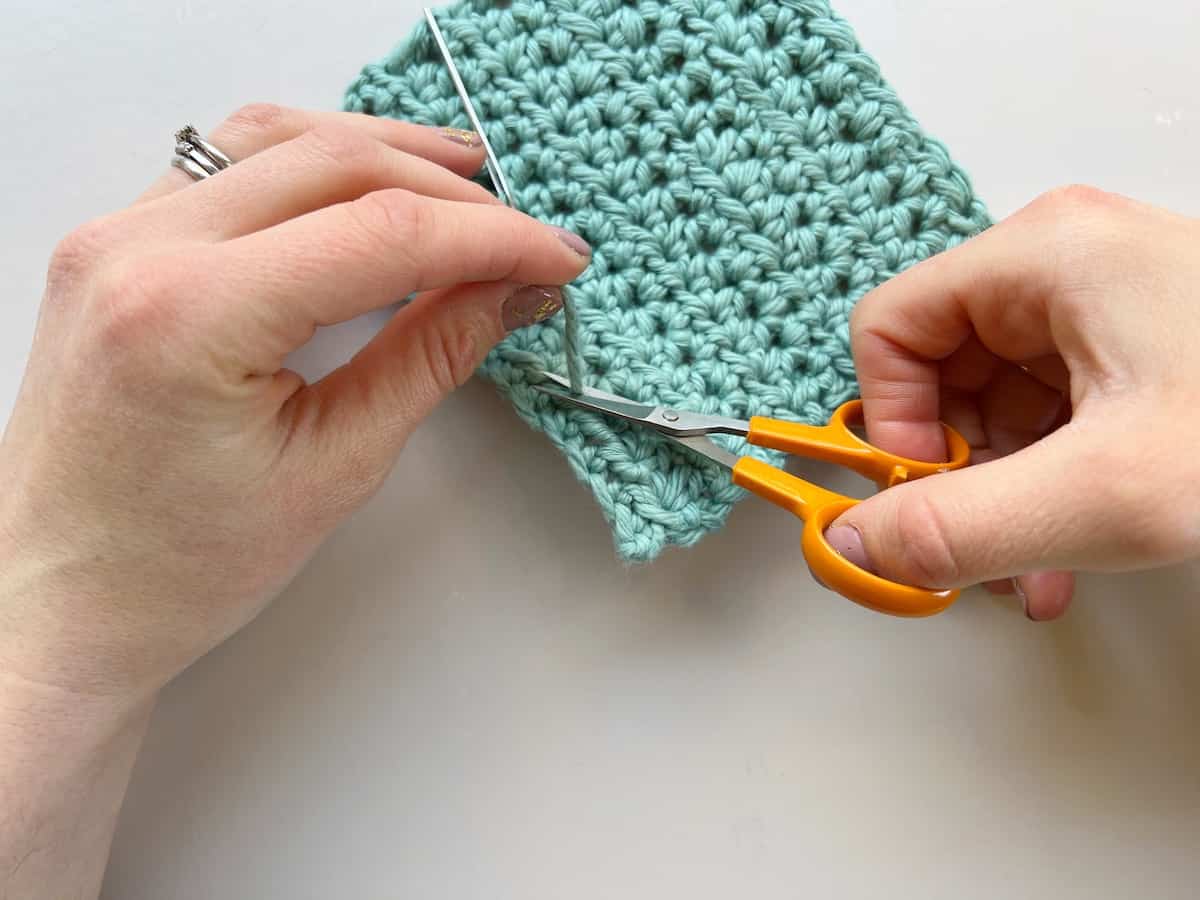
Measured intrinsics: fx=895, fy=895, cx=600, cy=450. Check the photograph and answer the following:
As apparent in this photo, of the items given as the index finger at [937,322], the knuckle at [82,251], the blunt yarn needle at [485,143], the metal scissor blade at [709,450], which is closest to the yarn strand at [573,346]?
the blunt yarn needle at [485,143]

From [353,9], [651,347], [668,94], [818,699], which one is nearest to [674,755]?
[818,699]

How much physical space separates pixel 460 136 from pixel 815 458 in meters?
0.43

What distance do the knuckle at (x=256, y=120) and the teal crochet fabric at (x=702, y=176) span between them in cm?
9

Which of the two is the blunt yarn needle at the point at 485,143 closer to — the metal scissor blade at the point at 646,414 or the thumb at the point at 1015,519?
the metal scissor blade at the point at 646,414

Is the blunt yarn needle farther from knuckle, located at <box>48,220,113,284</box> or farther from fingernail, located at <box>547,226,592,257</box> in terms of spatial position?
knuckle, located at <box>48,220,113,284</box>

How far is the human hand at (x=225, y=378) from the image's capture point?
2.02 ft

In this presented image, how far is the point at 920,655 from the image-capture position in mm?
882

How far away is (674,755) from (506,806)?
0.56ft

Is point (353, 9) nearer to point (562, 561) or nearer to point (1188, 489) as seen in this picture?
point (562, 561)

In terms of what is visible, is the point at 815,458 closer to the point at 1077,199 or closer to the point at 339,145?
the point at 1077,199

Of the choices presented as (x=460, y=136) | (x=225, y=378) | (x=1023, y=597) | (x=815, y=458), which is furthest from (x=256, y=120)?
(x=1023, y=597)

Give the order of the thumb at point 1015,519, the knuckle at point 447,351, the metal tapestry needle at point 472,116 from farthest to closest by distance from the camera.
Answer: the metal tapestry needle at point 472,116, the knuckle at point 447,351, the thumb at point 1015,519

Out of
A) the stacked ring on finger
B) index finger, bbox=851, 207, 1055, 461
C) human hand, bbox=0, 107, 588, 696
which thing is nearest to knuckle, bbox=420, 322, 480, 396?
human hand, bbox=0, 107, 588, 696

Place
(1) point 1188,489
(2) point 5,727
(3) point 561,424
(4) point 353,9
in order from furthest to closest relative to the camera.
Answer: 1. (4) point 353,9
2. (3) point 561,424
3. (2) point 5,727
4. (1) point 1188,489
